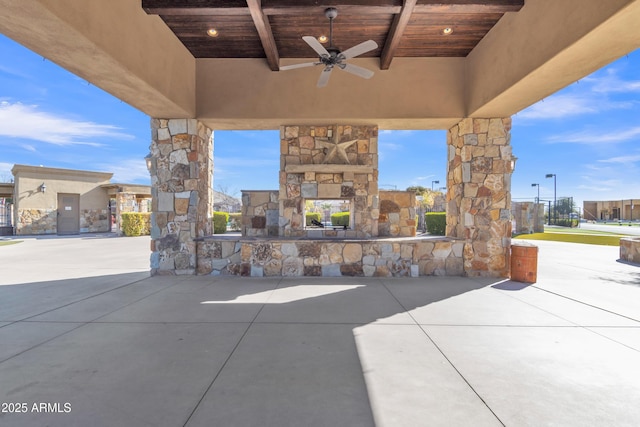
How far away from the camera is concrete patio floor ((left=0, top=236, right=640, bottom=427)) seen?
202 centimetres

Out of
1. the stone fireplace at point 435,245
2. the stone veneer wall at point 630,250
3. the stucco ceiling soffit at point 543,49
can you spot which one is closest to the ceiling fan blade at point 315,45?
the stone fireplace at point 435,245

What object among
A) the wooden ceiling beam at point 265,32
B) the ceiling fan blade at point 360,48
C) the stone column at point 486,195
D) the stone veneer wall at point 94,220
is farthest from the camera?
the stone veneer wall at point 94,220

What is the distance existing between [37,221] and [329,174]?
62.7 ft

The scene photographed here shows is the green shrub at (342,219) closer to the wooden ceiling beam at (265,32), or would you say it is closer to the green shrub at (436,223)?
the green shrub at (436,223)

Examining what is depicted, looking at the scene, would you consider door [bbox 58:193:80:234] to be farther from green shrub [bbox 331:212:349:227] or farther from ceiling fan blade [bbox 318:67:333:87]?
ceiling fan blade [bbox 318:67:333:87]

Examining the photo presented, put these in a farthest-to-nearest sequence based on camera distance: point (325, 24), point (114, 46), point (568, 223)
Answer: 1. point (568, 223)
2. point (325, 24)
3. point (114, 46)

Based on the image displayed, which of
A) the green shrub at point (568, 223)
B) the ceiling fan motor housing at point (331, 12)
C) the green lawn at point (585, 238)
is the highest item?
the ceiling fan motor housing at point (331, 12)

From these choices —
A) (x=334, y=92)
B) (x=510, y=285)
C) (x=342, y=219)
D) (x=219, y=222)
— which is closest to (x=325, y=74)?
(x=334, y=92)

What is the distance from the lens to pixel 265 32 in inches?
196

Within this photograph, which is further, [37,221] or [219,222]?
[37,221]

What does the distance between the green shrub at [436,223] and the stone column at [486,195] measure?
26.9 ft

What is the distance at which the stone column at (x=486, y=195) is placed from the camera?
6242mm

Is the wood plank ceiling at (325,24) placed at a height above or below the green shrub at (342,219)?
above

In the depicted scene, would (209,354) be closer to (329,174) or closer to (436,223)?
(329,174)
